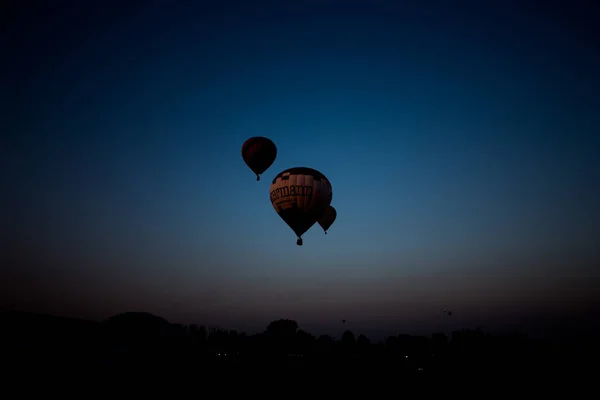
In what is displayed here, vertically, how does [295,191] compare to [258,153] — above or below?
below

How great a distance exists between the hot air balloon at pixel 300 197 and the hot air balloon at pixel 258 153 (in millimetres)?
3239

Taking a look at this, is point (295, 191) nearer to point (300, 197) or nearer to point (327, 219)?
point (300, 197)

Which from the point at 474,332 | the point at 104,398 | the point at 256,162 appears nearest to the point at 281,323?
the point at 474,332

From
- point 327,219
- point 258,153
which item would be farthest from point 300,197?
point 327,219

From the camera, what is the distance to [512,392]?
19.2m

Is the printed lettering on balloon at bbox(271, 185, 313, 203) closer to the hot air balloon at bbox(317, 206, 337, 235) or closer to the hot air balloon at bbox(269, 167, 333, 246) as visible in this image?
the hot air balloon at bbox(269, 167, 333, 246)

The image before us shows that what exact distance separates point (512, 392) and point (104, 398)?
1964 cm

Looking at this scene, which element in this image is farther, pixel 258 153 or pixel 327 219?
pixel 327 219

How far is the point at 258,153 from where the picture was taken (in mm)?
27734

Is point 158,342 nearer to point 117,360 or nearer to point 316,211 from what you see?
point 117,360

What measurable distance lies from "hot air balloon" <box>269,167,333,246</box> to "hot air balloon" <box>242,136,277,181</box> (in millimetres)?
3239

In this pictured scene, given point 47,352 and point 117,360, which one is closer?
point 47,352

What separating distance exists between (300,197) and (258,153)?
5.99m

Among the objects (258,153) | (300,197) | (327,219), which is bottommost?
(300,197)
